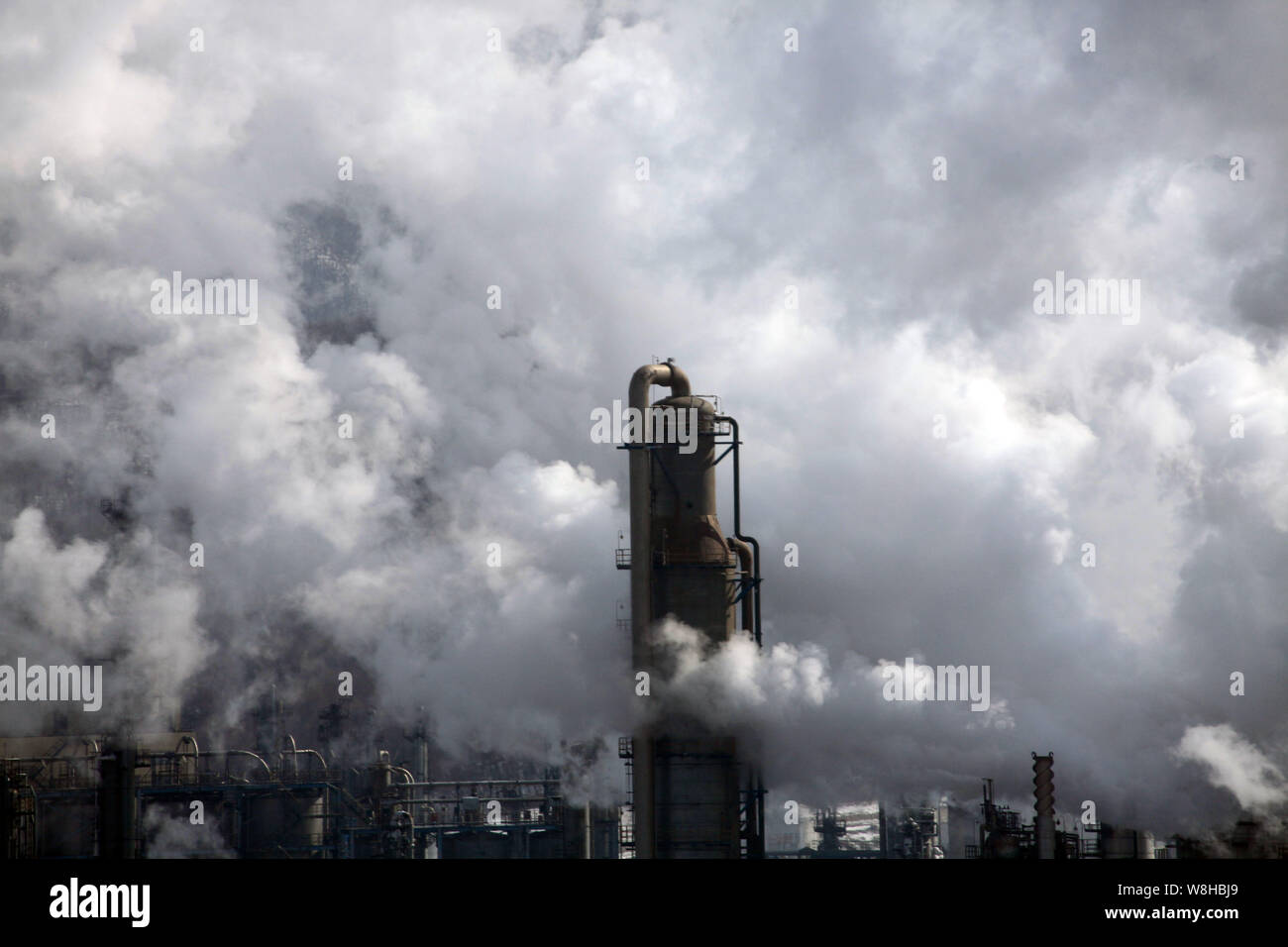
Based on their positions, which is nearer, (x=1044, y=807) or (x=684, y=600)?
(x=1044, y=807)

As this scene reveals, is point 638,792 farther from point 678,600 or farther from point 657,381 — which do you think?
point 657,381

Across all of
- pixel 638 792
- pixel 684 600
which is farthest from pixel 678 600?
pixel 638 792

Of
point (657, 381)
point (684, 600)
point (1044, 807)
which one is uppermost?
point (657, 381)

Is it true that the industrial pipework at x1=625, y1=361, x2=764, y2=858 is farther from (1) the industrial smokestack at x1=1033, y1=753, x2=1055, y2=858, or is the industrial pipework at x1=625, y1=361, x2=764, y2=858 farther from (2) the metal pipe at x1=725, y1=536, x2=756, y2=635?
(1) the industrial smokestack at x1=1033, y1=753, x2=1055, y2=858

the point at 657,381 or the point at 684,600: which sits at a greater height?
the point at 657,381

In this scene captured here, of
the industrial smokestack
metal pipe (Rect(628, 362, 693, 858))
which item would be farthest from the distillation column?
the industrial smokestack

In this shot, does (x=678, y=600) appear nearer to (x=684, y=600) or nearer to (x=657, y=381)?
(x=684, y=600)
